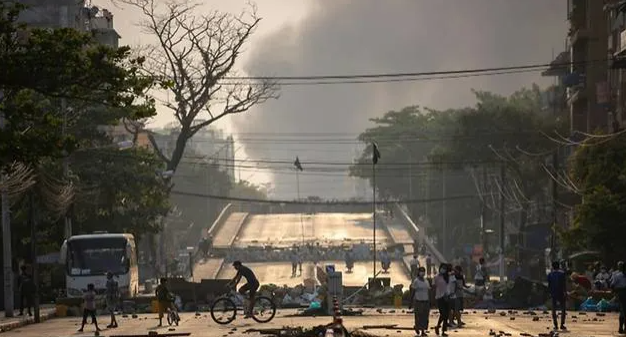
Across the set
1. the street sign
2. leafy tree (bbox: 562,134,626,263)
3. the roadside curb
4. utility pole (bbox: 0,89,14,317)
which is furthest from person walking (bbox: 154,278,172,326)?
the street sign

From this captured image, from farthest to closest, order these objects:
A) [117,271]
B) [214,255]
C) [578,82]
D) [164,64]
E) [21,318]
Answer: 1. [214,255]
2. [578,82]
3. [164,64]
4. [117,271]
5. [21,318]

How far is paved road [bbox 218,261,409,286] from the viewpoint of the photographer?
103 metres

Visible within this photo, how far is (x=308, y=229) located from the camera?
162875mm

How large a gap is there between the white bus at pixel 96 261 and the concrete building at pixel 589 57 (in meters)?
33.7

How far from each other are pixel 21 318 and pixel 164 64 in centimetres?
3592

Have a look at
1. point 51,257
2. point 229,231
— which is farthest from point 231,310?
point 229,231

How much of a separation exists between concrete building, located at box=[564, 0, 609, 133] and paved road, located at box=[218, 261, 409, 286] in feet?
45.2

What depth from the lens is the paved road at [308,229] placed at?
148125mm

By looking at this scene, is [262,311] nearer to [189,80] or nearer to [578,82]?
[189,80]

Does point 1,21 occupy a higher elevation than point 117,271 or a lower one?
higher

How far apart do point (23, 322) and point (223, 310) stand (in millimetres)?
8943

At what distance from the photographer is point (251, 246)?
138m

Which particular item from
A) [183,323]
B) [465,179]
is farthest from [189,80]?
[465,179]

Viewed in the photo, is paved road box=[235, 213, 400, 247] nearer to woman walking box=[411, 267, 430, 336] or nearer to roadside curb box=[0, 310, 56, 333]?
roadside curb box=[0, 310, 56, 333]
